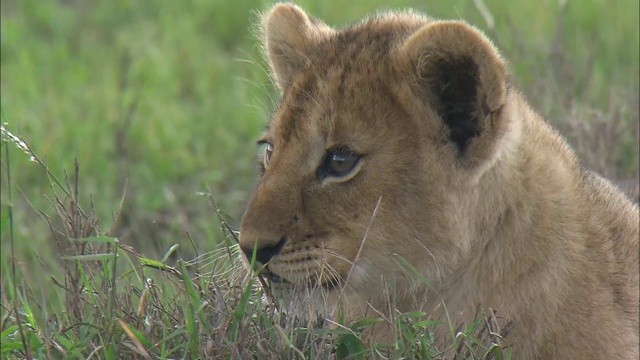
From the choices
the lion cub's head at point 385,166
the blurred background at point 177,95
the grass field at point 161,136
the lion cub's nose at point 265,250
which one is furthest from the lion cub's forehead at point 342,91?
the blurred background at point 177,95

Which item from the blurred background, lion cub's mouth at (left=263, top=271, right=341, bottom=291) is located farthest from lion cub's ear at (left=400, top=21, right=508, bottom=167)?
the blurred background

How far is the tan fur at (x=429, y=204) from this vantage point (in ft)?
12.1

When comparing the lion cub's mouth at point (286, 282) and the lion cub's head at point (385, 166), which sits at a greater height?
the lion cub's head at point (385, 166)

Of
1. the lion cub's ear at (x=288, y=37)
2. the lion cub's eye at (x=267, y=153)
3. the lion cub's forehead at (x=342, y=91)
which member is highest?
the lion cub's ear at (x=288, y=37)

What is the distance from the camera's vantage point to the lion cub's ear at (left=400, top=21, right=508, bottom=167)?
3604mm

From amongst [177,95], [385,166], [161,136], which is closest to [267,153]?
[385,166]

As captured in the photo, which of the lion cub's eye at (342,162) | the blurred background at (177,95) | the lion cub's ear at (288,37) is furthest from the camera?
the blurred background at (177,95)

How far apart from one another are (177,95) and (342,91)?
4563mm

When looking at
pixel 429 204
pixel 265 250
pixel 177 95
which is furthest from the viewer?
pixel 177 95

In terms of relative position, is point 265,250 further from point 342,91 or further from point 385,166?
point 342,91

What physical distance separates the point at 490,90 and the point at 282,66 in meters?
1.11

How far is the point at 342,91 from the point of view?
12.7 ft

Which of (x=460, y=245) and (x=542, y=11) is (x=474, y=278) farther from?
(x=542, y=11)

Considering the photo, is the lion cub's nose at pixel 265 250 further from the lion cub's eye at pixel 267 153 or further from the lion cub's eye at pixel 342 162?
the lion cub's eye at pixel 267 153
